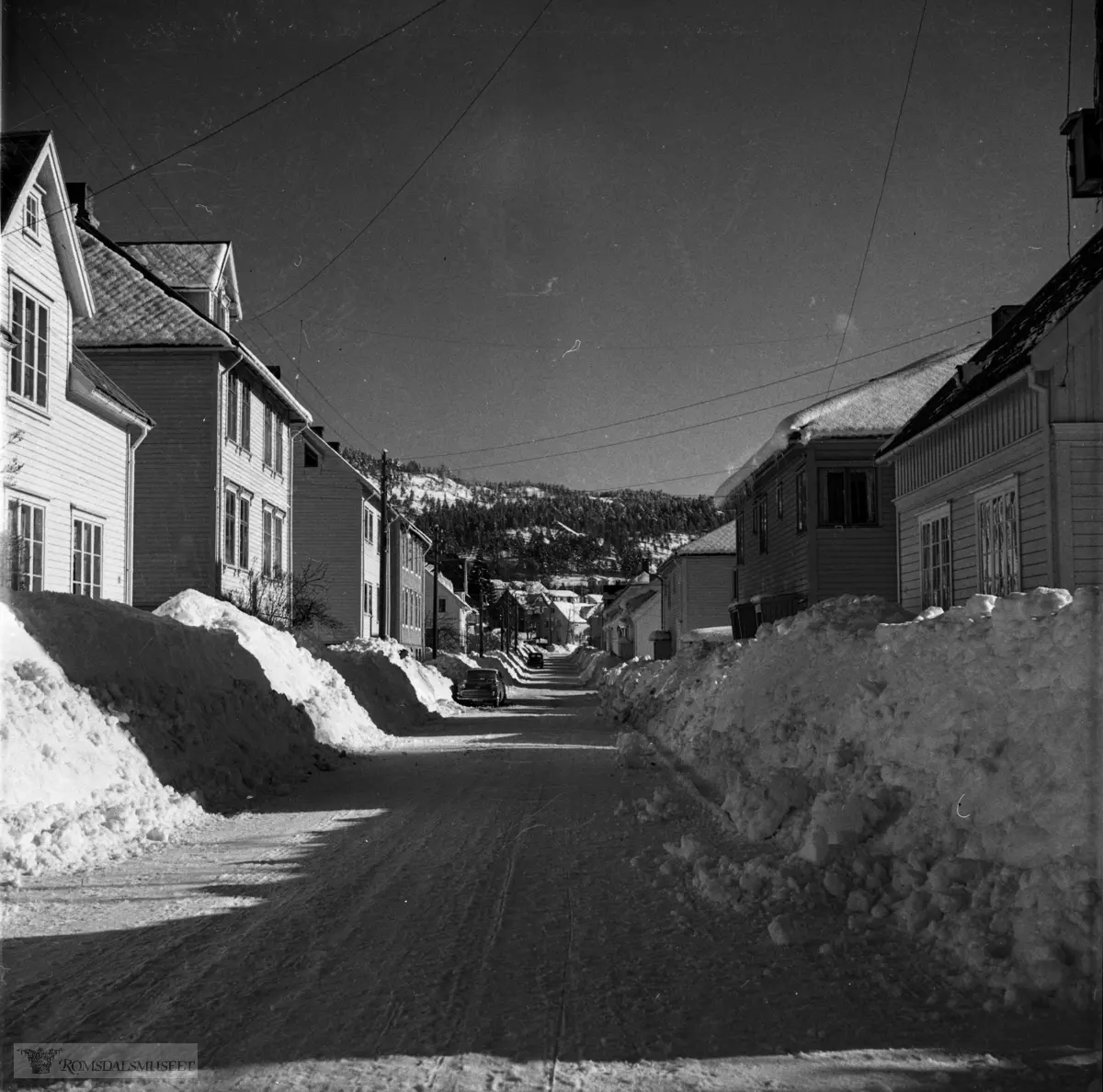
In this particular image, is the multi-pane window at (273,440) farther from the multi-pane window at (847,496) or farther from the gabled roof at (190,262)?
the multi-pane window at (847,496)

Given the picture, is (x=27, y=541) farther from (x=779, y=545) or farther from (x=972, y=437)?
(x=779, y=545)

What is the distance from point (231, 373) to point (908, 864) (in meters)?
23.6

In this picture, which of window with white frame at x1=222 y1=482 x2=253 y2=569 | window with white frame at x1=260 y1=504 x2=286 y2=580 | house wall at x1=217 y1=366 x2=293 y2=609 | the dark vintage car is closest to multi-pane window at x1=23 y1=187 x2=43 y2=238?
house wall at x1=217 y1=366 x2=293 y2=609

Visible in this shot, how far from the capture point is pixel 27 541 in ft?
57.2

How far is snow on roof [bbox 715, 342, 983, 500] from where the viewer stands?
24.4 meters

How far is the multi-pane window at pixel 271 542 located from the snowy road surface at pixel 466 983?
861 inches

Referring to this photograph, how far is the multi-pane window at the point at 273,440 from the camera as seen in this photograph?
30359 millimetres

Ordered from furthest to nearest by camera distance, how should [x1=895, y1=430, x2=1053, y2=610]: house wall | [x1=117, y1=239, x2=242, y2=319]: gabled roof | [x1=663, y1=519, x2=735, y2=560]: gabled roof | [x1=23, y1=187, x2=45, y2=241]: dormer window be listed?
[x1=663, y1=519, x2=735, y2=560]: gabled roof, [x1=117, y1=239, x2=242, y2=319]: gabled roof, [x1=23, y1=187, x2=45, y2=241]: dormer window, [x1=895, y1=430, x2=1053, y2=610]: house wall

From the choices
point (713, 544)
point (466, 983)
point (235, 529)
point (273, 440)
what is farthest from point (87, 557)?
point (713, 544)

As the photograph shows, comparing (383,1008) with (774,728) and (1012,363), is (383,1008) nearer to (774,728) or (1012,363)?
(774,728)

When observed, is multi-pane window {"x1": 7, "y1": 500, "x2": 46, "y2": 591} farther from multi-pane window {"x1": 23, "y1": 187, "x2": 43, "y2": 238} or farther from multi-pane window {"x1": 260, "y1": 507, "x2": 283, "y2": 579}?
multi-pane window {"x1": 260, "y1": 507, "x2": 283, "y2": 579}

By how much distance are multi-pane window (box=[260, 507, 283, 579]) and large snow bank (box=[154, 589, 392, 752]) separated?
9014 mm

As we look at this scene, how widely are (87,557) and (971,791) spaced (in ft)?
59.7

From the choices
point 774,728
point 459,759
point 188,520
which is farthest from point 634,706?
point 774,728
